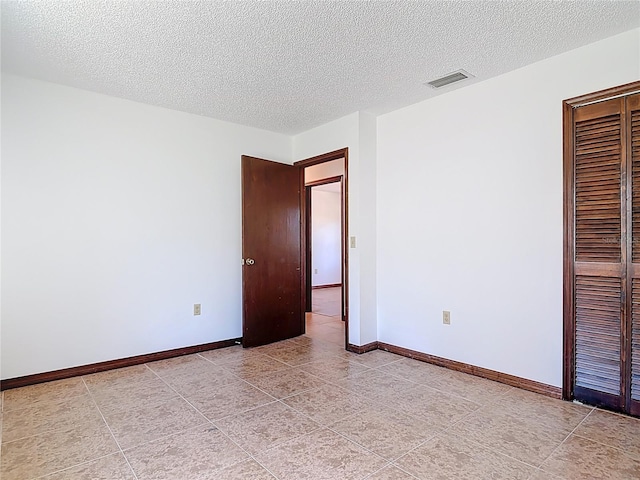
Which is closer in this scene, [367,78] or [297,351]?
[367,78]

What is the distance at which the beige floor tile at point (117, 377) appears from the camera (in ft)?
Result: 9.39

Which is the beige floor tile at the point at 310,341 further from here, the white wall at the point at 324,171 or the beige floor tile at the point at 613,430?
the white wall at the point at 324,171

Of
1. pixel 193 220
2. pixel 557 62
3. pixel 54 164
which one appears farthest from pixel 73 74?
pixel 557 62

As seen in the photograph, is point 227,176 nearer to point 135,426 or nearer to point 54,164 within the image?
point 54,164

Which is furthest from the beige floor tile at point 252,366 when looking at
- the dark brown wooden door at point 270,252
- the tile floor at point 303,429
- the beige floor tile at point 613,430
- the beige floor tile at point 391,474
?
the beige floor tile at point 613,430

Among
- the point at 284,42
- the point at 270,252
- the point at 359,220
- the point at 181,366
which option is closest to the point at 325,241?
the point at 270,252

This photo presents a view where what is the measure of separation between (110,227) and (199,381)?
5.00ft

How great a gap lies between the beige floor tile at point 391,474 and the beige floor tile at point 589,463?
66 centimetres

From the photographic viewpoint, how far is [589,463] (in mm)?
1818

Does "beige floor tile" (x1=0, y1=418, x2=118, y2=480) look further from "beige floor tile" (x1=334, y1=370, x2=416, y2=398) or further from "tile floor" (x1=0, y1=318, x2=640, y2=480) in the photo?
"beige floor tile" (x1=334, y1=370, x2=416, y2=398)

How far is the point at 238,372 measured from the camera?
3.15 m

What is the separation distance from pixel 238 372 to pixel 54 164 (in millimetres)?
2231

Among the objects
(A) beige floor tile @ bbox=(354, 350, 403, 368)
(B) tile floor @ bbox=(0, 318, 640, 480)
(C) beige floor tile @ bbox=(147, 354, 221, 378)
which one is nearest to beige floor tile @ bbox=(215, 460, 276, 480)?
(B) tile floor @ bbox=(0, 318, 640, 480)

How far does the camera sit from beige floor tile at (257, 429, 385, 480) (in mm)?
1753
